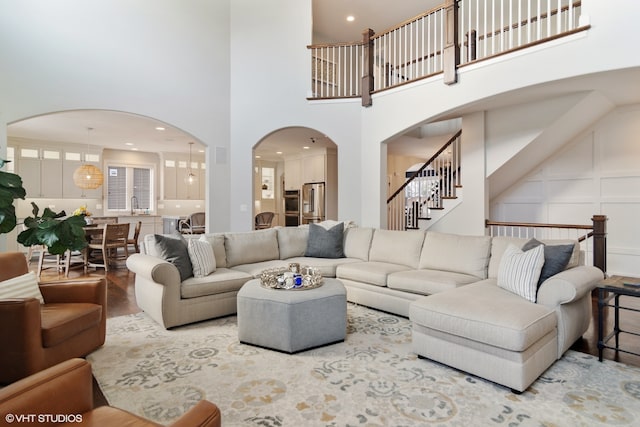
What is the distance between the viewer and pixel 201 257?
12.5ft

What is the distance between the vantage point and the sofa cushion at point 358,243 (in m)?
4.84

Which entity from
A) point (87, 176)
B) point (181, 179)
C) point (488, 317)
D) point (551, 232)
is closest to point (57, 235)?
point (488, 317)

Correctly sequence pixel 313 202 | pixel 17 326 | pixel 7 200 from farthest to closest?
pixel 313 202 → pixel 17 326 → pixel 7 200

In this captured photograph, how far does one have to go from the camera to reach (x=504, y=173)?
243 inches

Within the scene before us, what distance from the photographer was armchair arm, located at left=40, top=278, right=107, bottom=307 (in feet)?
9.55

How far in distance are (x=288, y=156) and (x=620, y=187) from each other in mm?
7535

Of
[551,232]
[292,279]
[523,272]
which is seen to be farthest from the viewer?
[551,232]

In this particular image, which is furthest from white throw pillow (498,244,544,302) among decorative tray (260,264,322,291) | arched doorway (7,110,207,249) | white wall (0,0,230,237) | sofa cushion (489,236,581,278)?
arched doorway (7,110,207,249)

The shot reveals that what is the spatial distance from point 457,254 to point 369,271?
981 mm

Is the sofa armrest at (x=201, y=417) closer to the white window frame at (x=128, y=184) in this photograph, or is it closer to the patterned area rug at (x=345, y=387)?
the patterned area rug at (x=345, y=387)

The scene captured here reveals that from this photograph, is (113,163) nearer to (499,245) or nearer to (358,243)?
(358,243)

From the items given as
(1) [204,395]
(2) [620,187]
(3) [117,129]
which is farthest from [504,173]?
(3) [117,129]

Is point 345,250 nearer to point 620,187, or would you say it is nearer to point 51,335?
point 51,335

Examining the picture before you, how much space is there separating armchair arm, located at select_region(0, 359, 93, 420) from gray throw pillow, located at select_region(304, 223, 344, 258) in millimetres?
3645
